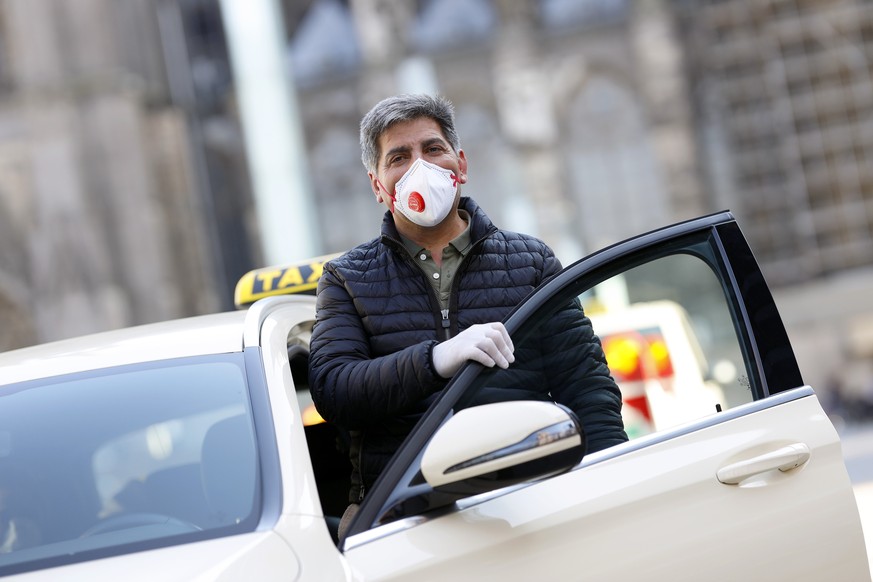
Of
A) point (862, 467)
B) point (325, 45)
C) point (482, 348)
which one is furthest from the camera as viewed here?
point (325, 45)

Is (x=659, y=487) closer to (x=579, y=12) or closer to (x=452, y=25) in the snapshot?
(x=579, y=12)

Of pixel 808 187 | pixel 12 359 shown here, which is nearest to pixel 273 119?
pixel 808 187

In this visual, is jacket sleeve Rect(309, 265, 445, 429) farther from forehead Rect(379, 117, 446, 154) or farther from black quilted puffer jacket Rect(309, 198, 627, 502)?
forehead Rect(379, 117, 446, 154)

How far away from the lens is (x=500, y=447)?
2016 millimetres

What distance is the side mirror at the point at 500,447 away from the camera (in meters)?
2.01

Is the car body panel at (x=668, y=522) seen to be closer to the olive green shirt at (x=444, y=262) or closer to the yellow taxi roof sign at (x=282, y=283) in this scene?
the olive green shirt at (x=444, y=262)

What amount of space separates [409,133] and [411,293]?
0.40 metres

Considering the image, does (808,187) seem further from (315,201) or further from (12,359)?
(12,359)

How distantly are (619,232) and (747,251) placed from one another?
75.1 feet

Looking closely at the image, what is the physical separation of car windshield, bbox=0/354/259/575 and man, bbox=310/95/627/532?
0.85 feet

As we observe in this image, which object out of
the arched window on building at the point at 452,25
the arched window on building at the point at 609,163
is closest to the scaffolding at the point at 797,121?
the arched window on building at the point at 609,163

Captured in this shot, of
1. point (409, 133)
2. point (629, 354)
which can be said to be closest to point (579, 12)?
point (629, 354)

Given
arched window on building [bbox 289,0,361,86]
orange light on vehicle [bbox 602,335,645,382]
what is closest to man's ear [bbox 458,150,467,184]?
orange light on vehicle [bbox 602,335,645,382]

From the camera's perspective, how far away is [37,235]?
894 inches
